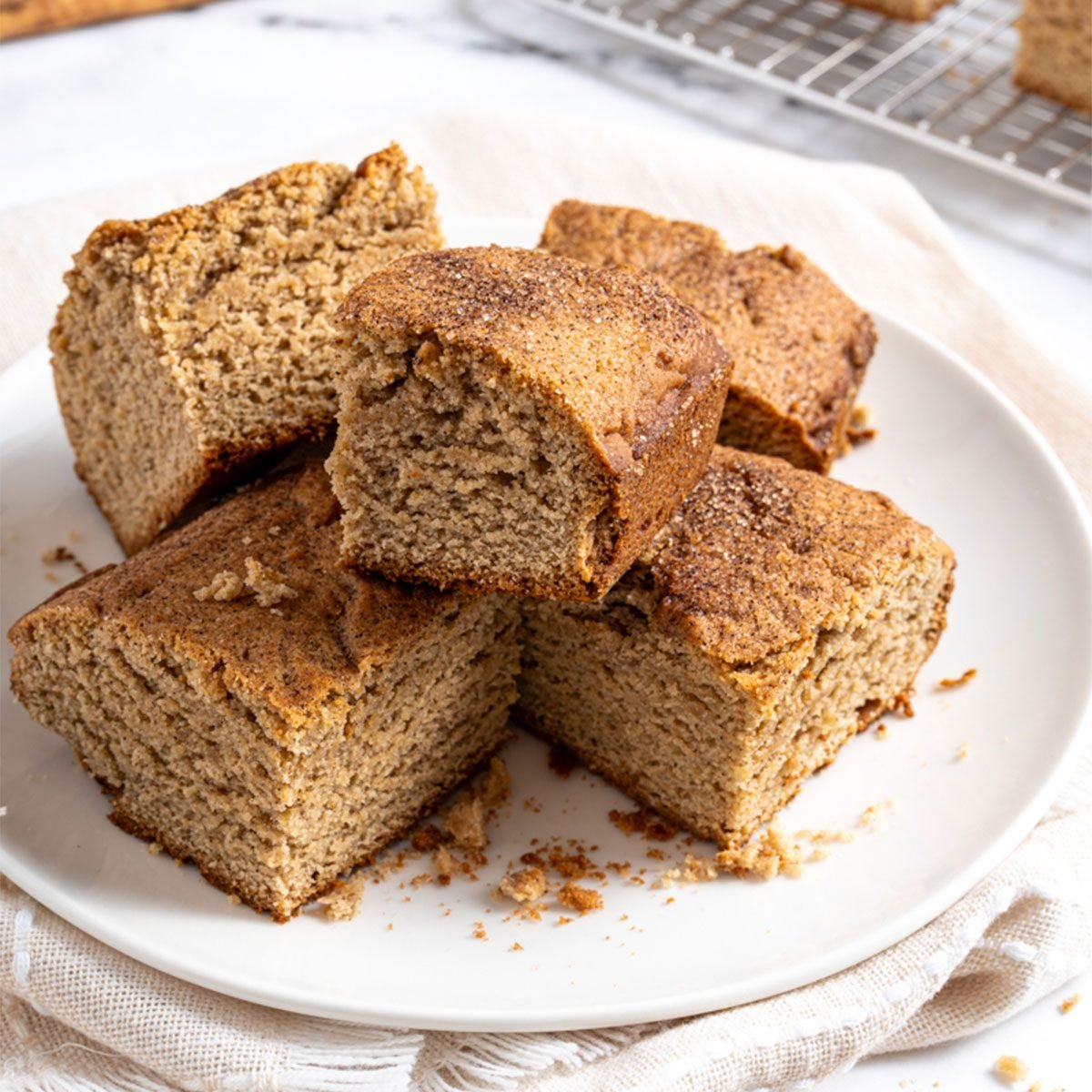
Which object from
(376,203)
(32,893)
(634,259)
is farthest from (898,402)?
(32,893)

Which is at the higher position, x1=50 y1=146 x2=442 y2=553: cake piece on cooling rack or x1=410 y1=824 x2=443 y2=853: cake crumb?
x1=50 y1=146 x2=442 y2=553: cake piece on cooling rack

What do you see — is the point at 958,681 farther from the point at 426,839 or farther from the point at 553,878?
the point at 426,839

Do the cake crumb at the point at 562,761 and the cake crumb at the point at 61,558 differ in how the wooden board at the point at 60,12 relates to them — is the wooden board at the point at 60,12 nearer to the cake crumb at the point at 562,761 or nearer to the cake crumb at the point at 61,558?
the cake crumb at the point at 61,558

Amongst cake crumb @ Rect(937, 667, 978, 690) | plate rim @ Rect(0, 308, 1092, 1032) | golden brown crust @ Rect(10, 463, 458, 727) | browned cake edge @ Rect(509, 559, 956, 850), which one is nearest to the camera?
plate rim @ Rect(0, 308, 1092, 1032)

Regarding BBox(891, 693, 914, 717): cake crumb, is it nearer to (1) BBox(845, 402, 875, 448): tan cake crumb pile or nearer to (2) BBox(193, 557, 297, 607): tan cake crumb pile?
(1) BBox(845, 402, 875, 448): tan cake crumb pile

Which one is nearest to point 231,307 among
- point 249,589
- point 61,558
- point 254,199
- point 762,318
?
point 254,199

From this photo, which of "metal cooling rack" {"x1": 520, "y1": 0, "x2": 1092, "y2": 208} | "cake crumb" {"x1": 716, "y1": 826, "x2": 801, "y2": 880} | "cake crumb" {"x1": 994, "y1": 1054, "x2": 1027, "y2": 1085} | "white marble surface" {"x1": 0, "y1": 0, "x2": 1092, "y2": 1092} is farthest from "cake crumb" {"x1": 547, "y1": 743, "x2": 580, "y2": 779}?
"metal cooling rack" {"x1": 520, "y1": 0, "x2": 1092, "y2": 208}
